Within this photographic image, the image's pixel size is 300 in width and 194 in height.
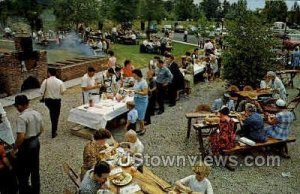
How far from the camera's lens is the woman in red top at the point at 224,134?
7.60 metres

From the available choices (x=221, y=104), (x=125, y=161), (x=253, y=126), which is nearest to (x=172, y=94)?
(x=221, y=104)

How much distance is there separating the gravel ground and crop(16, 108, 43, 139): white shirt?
1295 millimetres

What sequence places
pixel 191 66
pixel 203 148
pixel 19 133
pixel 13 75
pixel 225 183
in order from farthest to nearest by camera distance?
pixel 191 66
pixel 13 75
pixel 203 148
pixel 225 183
pixel 19 133

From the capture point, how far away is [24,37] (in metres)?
12.6

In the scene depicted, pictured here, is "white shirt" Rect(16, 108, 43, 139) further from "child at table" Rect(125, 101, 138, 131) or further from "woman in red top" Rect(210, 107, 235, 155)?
"woman in red top" Rect(210, 107, 235, 155)

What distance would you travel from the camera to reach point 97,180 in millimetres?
4629

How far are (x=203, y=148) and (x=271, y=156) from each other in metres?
1.61

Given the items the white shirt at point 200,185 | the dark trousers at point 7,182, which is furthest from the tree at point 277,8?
the dark trousers at point 7,182

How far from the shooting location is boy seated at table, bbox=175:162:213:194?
16.9ft

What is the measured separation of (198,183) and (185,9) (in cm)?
4758

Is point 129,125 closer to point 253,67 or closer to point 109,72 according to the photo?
point 109,72

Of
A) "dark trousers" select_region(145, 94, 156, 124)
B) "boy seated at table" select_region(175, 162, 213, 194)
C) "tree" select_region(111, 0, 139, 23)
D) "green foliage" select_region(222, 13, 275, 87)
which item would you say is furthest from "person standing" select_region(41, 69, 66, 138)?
"tree" select_region(111, 0, 139, 23)

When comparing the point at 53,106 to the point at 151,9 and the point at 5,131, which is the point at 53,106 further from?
the point at 151,9

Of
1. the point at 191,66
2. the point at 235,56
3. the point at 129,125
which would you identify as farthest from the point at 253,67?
the point at 129,125
